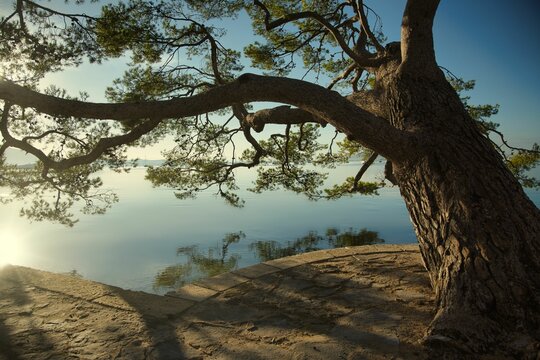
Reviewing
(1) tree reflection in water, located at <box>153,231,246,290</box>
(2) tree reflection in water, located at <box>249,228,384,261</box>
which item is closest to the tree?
(1) tree reflection in water, located at <box>153,231,246,290</box>

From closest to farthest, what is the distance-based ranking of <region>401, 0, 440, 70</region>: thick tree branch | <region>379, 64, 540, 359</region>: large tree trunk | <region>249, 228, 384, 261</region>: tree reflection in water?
<region>379, 64, 540, 359</region>: large tree trunk, <region>401, 0, 440, 70</region>: thick tree branch, <region>249, 228, 384, 261</region>: tree reflection in water

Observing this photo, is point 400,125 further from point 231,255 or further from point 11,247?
point 11,247

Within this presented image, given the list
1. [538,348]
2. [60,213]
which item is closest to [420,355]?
[538,348]

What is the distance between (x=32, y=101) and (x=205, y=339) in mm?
2608

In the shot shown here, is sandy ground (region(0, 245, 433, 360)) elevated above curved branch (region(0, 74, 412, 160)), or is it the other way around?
curved branch (region(0, 74, 412, 160))

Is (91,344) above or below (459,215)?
below

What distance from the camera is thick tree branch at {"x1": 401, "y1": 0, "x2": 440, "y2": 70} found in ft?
11.4

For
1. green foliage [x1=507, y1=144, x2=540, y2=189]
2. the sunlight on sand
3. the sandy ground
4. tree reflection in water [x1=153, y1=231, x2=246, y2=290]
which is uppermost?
green foliage [x1=507, y1=144, x2=540, y2=189]

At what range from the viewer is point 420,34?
3492 millimetres

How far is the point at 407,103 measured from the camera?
11.2 ft

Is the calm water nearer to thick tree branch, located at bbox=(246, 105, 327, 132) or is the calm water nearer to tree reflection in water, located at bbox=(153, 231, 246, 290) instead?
tree reflection in water, located at bbox=(153, 231, 246, 290)

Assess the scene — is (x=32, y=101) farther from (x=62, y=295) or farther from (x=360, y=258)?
(x=360, y=258)

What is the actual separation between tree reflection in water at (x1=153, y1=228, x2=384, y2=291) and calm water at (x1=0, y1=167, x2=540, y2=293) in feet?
0.11

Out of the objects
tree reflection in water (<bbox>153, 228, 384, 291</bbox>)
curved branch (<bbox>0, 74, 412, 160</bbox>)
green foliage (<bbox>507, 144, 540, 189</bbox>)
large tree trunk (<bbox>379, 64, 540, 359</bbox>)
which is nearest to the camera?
large tree trunk (<bbox>379, 64, 540, 359</bbox>)
